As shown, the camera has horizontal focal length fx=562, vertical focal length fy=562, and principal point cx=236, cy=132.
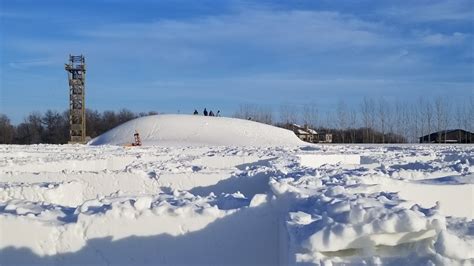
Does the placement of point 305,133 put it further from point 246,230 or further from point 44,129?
point 246,230

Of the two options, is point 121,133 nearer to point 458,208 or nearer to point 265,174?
point 265,174

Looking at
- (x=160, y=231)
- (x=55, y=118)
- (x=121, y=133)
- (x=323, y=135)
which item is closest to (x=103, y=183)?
(x=160, y=231)

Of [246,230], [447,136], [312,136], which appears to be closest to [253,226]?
[246,230]

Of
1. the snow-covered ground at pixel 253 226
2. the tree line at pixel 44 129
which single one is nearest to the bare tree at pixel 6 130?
the tree line at pixel 44 129

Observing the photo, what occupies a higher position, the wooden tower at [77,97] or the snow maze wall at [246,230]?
the wooden tower at [77,97]

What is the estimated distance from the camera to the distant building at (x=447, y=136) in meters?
44.7

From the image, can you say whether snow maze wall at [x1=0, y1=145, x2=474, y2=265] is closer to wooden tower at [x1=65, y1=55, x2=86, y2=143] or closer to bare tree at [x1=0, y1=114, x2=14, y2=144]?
wooden tower at [x1=65, y1=55, x2=86, y2=143]

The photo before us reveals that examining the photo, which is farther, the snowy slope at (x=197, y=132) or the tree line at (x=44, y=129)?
the tree line at (x=44, y=129)

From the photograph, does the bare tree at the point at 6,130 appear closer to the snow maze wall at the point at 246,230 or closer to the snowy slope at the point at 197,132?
the snowy slope at the point at 197,132

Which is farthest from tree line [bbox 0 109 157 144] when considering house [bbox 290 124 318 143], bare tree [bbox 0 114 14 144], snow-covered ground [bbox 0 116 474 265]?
snow-covered ground [bbox 0 116 474 265]

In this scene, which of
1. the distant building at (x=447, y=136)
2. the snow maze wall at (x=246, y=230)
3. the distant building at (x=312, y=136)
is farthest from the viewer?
the distant building at (x=312, y=136)

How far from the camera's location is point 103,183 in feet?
30.1

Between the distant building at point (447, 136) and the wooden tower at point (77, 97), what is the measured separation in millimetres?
27218

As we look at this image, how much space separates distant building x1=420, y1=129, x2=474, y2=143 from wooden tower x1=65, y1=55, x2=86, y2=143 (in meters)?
27.2
